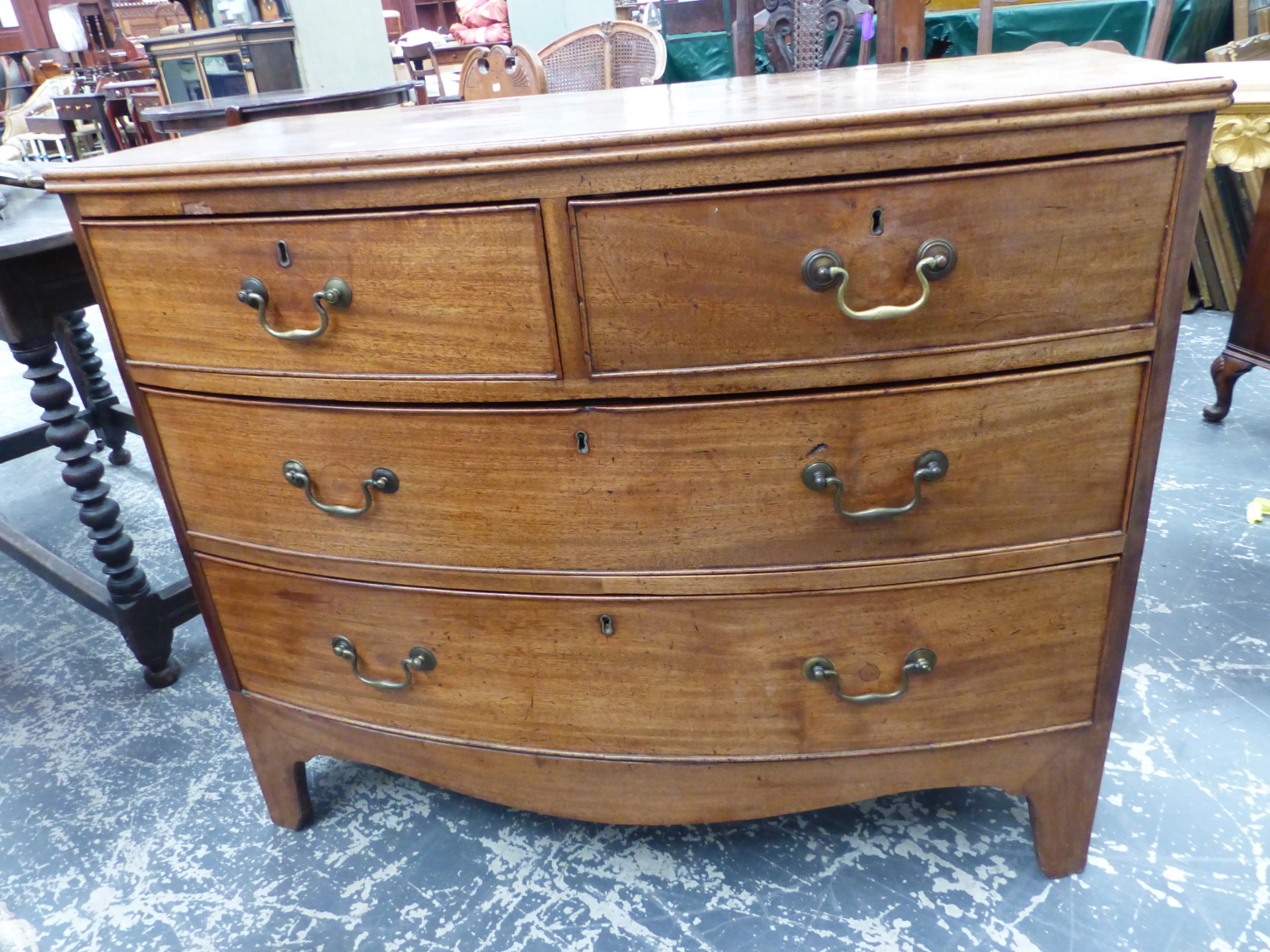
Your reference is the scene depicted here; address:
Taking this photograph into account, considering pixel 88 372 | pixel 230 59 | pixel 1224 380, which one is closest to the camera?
pixel 1224 380

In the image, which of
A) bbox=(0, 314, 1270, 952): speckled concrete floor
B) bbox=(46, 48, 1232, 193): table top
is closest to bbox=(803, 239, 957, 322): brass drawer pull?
bbox=(46, 48, 1232, 193): table top

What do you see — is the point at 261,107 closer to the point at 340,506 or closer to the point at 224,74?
the point at 224,74

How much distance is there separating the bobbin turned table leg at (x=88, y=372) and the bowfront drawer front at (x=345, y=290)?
153cm

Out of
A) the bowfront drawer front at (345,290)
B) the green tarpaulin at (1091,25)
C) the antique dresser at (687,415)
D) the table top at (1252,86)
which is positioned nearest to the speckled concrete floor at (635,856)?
the antique dresser at (687,415)

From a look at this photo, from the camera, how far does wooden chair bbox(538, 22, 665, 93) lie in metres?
2.60

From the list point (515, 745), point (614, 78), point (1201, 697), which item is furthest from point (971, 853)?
point (614, 78)

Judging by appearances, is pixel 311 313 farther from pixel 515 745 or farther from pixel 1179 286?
pixel 1179 286

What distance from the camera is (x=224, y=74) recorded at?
149 inches

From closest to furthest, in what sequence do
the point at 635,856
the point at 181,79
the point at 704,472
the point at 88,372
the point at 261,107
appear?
the point at 704,472, the point at 635,856, the point at 88,372, the point at 261,107, the point at 181,79

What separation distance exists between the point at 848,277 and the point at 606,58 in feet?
7.20

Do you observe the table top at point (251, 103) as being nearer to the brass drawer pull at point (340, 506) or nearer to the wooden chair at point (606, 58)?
the wooden chair at point (606, 58)

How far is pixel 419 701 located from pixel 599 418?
488 millimetres

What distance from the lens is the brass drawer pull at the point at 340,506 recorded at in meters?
0.96

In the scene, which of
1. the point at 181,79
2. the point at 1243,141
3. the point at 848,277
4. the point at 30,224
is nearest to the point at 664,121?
the point at 848,277
